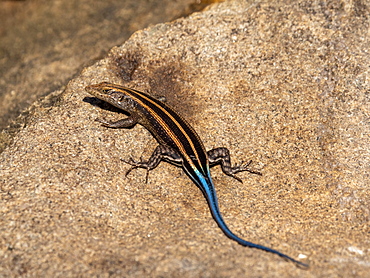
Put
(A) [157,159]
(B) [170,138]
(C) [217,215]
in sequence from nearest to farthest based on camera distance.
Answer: (C) [217,215] → (A) [157,159] → (B) [170,138]

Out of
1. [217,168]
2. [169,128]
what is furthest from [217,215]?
[169,128]

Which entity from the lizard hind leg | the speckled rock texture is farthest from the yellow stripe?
the speckled rock texture

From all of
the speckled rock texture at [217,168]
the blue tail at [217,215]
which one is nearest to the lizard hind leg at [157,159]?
the speckled rock texture at [217,168]

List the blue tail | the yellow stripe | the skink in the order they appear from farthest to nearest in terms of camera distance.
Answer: the yellow stripe < the skink < the blue tail

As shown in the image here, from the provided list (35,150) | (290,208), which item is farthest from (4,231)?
(290,208)

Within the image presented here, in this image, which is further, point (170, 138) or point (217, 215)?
point (170, 138)

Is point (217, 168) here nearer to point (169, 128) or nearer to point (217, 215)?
point (169, 128)

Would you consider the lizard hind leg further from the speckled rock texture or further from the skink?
the speckled rock texture

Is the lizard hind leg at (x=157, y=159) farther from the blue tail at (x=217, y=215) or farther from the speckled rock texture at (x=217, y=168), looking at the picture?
the blue tail at (x=217, y=215)

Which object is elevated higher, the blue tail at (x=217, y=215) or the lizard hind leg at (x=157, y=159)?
the lizard hind leg at (x=157, y=159)

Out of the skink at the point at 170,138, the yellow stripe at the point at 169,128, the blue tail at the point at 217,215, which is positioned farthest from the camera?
the yellow stripe at the point at 169,128
